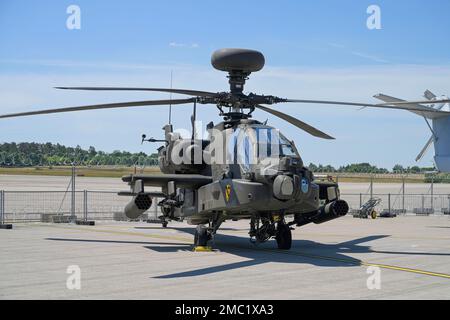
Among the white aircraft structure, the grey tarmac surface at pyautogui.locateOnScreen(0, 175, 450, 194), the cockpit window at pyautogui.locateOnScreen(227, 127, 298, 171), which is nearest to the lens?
the cockpit window at pyautogui.locateOnScreen(227, 127, 298, 171)

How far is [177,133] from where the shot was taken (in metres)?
18.3

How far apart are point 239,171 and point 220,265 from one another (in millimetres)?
2749

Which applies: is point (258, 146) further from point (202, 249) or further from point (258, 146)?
point (202, 249)

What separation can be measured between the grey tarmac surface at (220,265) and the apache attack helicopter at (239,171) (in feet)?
3.22

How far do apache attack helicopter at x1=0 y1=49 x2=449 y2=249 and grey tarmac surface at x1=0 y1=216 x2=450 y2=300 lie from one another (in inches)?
38.6

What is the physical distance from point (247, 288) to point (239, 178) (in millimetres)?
4978

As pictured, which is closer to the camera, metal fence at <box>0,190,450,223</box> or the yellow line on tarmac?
the yellow line on tarmac

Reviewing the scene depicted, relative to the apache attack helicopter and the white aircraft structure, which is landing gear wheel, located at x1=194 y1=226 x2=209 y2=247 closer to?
the apache attack helicopter

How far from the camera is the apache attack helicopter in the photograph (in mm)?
14031

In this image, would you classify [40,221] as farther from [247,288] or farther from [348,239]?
[247,288]

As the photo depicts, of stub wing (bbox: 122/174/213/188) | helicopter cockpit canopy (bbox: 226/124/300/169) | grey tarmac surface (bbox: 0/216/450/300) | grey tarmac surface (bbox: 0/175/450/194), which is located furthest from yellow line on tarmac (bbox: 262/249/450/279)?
grey tarmac surface (bbox: 0/175/450/194)

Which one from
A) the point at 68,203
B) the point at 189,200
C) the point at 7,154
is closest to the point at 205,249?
the point at 189,200

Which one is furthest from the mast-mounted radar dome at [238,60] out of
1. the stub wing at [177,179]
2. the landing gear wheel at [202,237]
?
the landing gear wheel at [202,237]

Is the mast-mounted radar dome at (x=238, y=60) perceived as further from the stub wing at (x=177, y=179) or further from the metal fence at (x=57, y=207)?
the metal fence at (x=57, y=207)
